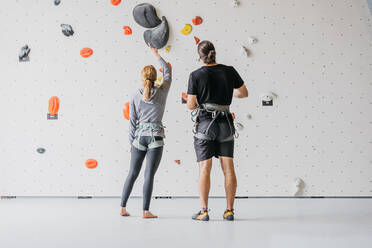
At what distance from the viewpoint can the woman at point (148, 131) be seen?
2717 mm

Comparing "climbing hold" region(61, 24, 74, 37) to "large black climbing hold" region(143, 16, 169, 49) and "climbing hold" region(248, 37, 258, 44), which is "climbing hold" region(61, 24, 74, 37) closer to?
"large black climbing hold" region(143, 16, 169, 49)

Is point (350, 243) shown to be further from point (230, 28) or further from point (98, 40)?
point (98, 40)

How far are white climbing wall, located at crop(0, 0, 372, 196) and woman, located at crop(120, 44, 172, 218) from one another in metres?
1.00

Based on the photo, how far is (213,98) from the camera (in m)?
2.62

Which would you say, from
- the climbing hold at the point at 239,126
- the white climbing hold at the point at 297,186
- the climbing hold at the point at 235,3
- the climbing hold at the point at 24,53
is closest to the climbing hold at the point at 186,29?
the climbing hold at the point at 235,3

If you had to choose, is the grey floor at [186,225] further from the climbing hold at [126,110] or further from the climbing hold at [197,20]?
the climbing hold at [197,20]

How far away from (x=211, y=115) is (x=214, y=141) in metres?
0.18

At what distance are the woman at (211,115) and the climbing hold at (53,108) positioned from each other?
71.6 inches

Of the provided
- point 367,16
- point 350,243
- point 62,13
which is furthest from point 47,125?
point 367,16

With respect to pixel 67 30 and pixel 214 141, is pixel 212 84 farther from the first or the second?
pixel 67 30

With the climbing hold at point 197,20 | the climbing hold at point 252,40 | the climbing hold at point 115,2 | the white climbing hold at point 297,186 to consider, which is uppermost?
the climbing hold at point 115,2

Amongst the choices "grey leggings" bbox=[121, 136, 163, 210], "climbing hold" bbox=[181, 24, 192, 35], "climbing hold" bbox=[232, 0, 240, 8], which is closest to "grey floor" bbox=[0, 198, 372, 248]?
"grey leggings" bbox=[121, 136, 163, 210]

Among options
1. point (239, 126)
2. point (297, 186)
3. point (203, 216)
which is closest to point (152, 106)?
point (203, 216)

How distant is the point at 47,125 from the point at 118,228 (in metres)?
1.91
